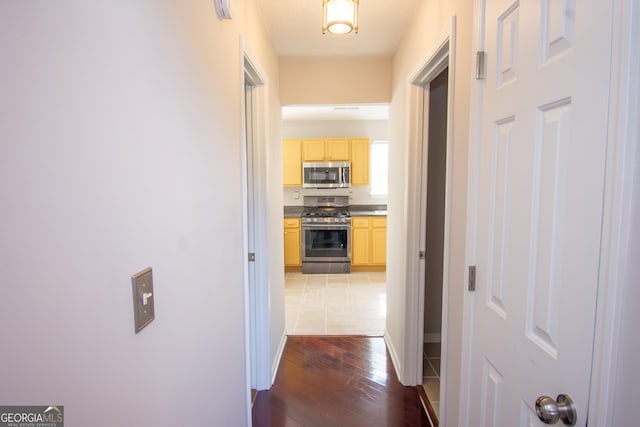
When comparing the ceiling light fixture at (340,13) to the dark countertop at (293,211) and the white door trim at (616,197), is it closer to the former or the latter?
the white door trim at (616,197)

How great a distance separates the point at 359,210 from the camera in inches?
221

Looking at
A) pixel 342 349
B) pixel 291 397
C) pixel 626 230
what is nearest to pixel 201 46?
pixel 626 230

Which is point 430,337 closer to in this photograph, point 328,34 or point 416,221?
point 416,221

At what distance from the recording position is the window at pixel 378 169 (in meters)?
5.93

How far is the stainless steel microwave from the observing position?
555 cm

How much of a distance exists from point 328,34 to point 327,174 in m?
3.23

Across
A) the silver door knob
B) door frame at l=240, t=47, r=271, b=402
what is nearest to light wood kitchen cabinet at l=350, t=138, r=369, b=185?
door frame at l=240, t=47, r=271, b=402

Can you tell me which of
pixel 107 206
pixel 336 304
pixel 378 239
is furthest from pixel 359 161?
pixel 107 206

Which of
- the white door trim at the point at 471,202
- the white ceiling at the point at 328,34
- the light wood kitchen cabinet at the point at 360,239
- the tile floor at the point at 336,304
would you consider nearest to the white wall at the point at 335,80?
the white ceiling at the point at 328,34

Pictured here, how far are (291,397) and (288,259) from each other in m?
3.15

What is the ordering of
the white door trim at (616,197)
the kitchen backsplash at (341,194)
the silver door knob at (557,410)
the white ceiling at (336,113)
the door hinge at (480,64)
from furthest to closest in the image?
the kitchen backsplash at (341,194)
the white ceiling at (336,113)
the door hinge at (480,64)
the silver door knob at (557,410)
the white door trim at (616,197)

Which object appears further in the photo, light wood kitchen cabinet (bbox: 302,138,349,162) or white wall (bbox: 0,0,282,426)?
light wood kitchen cabinet (bbox: 302,138,349,162)

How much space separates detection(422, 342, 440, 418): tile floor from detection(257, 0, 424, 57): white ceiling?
250 centimetres

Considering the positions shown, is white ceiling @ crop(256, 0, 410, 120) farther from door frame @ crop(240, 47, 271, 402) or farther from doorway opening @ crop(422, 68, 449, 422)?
doorway opening @ crop(422, 68, 449, 422)
